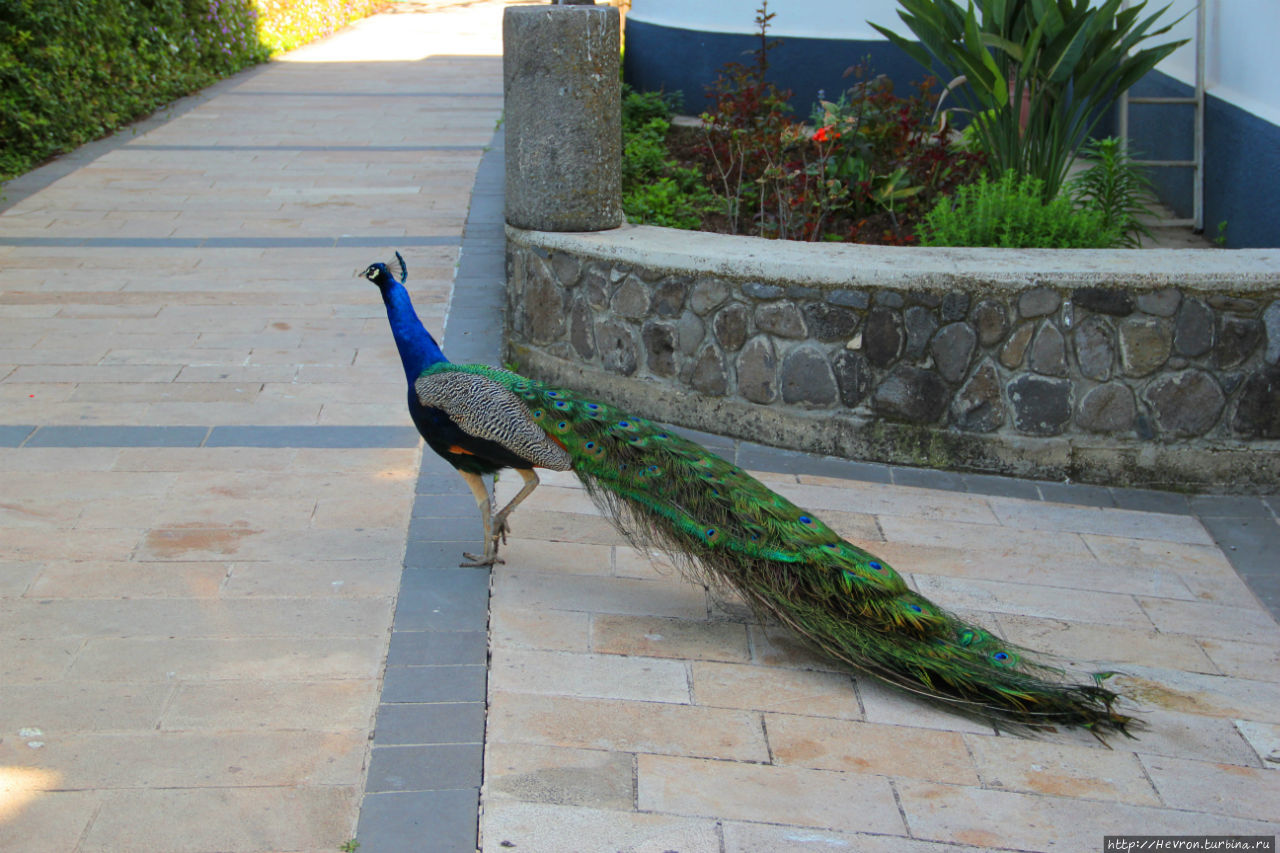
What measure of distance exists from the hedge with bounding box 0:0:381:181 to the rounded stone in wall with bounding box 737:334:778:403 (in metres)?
8.10

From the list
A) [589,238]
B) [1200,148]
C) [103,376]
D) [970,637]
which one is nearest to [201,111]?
[103,376]

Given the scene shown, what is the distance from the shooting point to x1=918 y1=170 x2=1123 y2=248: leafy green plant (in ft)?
20.7

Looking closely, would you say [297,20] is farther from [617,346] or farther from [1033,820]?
[1033,820]

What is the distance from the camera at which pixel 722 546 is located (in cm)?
401

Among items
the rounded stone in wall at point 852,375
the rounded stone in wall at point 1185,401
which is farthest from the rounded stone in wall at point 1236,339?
the rounded stone in wall at point 852,375

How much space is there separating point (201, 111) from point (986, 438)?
11.2 meters

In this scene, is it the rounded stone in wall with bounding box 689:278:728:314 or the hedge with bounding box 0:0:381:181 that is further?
the hedge with bounding box 0:0:381:181

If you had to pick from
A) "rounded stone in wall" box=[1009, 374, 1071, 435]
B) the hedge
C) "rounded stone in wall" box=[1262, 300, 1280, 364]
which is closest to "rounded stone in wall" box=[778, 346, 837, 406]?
"rounded stone in wall" box=[1009, 374, 1071, 435]

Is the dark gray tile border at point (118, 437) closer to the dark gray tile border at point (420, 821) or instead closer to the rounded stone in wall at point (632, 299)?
the rounded stone in wall at point (632, 299)

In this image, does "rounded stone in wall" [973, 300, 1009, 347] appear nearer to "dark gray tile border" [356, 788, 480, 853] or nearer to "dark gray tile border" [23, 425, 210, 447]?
"dark gray tile border" [356, 788, 480, 853]

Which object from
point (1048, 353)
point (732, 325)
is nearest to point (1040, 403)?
point (1048, 353)

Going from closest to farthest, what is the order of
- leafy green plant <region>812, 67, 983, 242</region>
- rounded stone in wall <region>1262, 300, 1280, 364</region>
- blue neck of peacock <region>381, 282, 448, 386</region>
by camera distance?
blue neck of peacock <region>381, 282, 448, 386</region>, rounded stone in wall <region>1262, 300, 1280, 364</region>, leafy green plant <region>812, 67, 983, 242</region>

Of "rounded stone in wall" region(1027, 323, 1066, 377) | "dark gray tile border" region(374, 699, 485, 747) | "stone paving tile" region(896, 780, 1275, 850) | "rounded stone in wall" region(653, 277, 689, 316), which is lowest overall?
"stone paving tile" region(896, 780, 1275, 850)

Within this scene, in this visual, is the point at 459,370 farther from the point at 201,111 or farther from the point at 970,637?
the point at 201,111
